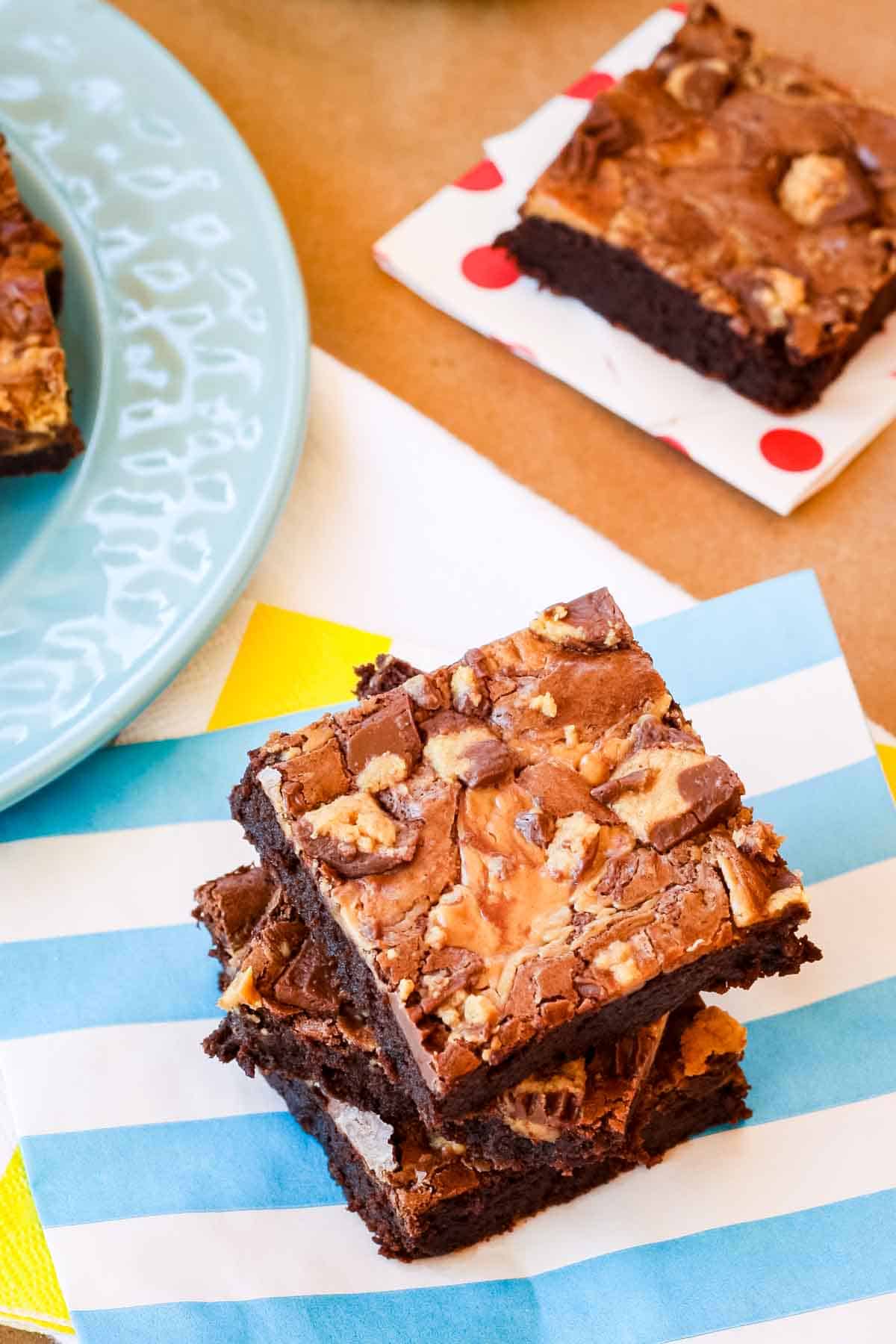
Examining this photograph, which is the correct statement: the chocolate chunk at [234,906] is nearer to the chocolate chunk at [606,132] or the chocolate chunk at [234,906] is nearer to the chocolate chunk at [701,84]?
the chocolate chunk at [606,132]

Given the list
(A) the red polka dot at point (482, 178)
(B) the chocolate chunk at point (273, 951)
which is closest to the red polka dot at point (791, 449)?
(A) the red polka dot at point (482, 178)

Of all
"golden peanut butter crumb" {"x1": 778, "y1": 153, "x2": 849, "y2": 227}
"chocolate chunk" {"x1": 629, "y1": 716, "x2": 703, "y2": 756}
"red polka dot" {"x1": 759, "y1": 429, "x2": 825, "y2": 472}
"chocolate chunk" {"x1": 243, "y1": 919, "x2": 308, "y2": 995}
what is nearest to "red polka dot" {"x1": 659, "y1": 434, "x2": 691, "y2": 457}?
"red polka dot" {"x1": 759, "y1": 429, "x2": 825, "y2": 472}

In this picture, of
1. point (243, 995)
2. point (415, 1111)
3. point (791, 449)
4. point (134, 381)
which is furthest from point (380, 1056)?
point (791, 449)

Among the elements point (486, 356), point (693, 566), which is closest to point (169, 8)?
point (486, 356)

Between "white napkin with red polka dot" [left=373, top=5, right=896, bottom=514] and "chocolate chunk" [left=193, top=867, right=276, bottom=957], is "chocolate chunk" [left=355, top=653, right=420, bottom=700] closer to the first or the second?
"chocolate chunk" [left=193, top=867, right=276, bottom=957]

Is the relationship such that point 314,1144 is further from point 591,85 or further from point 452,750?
point 591,85

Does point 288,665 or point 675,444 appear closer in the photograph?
point 288,665
